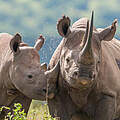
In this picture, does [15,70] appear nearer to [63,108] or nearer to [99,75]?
[63,108]

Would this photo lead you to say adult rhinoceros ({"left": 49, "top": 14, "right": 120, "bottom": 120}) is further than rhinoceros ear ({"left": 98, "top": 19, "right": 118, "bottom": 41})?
No

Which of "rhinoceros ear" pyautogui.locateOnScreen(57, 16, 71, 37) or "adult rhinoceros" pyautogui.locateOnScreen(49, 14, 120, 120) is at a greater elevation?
"rhinoceros ear" pyautogui.locateOnScreen(57, 16, 71, 37)

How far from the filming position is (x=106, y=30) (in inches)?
261

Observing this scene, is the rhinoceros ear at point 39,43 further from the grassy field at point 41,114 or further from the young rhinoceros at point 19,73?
the grassy field at point 41,114

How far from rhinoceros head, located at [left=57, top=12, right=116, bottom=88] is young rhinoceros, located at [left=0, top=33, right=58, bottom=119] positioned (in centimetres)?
161

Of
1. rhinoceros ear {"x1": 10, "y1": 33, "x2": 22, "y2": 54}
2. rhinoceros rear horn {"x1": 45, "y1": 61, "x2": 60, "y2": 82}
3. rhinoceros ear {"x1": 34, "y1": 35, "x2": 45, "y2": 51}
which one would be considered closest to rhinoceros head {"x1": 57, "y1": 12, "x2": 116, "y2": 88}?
rhinoceros rear horn {"x1": 45, "y1": 61, "x2": 60, "y2": 82}

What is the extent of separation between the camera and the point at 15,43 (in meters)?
8.55

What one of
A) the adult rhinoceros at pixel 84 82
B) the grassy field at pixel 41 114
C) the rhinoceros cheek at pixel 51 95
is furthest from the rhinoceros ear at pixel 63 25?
the grassy field at pixel 41 114

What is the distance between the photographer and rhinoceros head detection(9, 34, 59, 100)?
803cm

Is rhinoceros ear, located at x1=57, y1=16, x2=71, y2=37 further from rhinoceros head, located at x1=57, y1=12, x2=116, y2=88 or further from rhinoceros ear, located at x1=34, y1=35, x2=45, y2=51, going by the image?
rhinoceros ear, located at x1=34, y1=35, x2=45, y2=51

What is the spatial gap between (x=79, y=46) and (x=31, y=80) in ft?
7.64

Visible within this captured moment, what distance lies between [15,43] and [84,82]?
317cm

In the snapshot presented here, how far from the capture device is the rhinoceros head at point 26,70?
8031 millimetres

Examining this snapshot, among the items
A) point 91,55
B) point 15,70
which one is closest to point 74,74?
point 91,55
